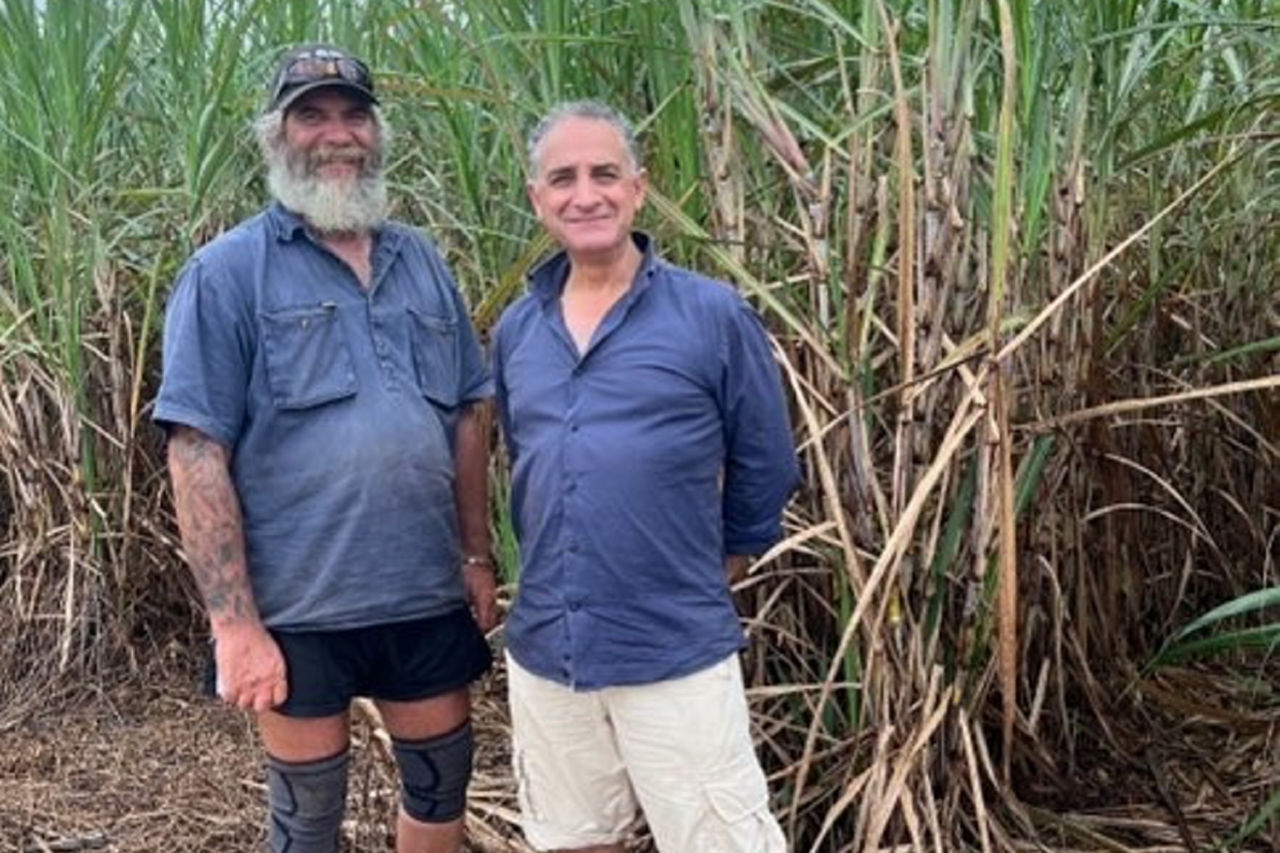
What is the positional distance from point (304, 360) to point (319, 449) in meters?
0.12

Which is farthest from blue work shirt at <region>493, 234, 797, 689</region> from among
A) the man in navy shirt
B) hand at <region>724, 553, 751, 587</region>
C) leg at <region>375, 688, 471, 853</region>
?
leg at <region>375, 688, 471, 853</region>

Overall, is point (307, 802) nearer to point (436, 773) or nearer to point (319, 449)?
point (436, 773)

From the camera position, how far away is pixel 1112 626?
240 centimetres

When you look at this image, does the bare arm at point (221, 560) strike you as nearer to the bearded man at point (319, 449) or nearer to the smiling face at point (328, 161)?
the bearded man at point (319, 449)

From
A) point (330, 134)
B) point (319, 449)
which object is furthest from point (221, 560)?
point (330, 134)

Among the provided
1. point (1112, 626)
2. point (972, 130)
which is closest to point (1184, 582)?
point (1112, 626)

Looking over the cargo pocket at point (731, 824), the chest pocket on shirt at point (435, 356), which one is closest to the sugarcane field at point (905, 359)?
the chest pocket on shirt at point (435, 356)

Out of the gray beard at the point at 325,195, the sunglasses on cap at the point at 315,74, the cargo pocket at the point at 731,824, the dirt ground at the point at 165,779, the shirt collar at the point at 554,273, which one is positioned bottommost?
the dirt ground at the point at 165,779

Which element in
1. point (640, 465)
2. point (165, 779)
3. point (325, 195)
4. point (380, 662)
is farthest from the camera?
point (165, 779)

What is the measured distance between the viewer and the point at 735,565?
80.2 inches

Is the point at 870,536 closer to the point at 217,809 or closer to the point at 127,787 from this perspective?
the point at 217,809

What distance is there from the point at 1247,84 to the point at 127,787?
8.06ft

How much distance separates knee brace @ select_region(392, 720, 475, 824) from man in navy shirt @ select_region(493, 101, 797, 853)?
32 centimetres

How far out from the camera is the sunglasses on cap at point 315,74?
203cm
